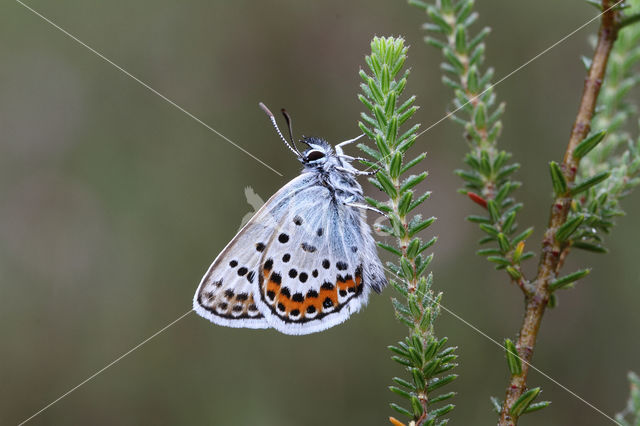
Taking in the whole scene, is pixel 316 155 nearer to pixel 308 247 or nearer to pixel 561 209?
pixel 308 247

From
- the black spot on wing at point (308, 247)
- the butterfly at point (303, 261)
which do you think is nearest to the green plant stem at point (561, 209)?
the butterfly at point (303, 261)

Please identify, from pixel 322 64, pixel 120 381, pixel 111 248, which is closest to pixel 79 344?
pixel 120 381

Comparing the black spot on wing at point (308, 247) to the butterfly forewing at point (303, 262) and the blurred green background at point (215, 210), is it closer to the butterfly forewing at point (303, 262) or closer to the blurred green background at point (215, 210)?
the butterfly forewing at point (303, 262)

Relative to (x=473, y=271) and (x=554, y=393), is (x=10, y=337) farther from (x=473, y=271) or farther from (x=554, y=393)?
(x=554, y=393)

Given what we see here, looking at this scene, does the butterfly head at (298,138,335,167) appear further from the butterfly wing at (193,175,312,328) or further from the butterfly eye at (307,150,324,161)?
the butterfly wing at (193,175,312,328)

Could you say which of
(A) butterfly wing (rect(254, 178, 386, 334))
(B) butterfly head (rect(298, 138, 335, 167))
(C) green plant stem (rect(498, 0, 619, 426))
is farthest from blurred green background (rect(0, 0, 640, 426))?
(C) green plant stem (rect(498, 0, 619, 426))

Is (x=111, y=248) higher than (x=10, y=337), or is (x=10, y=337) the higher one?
(x=111, y=248)

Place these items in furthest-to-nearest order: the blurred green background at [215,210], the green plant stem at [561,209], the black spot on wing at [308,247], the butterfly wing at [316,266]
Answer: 1. the blurred green background at [215,210]
2. the black spot on wing at [308,247]
3. the butterfly wing at [316,266]
4. the green plant stem at [561,209]
